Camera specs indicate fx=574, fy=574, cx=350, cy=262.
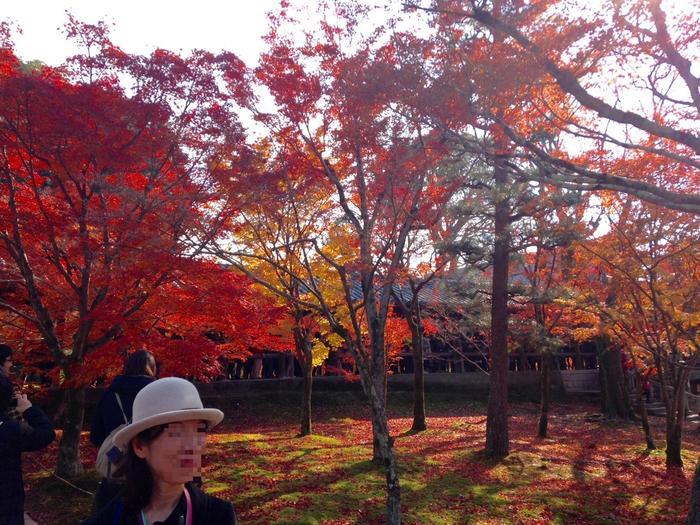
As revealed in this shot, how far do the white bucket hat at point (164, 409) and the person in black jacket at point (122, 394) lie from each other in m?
2.45

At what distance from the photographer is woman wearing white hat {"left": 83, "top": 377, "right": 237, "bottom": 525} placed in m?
1.88

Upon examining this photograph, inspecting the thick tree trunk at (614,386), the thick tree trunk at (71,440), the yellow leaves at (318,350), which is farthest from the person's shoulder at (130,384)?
the thick tree trunk at (614,386)

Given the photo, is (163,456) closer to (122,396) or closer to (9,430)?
(9,430)

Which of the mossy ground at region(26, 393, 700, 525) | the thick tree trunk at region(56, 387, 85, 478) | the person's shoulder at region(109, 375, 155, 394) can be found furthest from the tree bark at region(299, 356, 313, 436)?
the person's shoulder at region(109, 375, 155, 394)

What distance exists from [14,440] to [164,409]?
2.56 meters

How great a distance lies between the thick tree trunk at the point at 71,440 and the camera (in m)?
9.52

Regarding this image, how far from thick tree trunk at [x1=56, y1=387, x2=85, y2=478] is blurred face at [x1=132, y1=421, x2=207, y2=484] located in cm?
896

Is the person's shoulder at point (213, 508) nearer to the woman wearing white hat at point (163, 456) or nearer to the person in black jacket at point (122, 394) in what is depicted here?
the woman wearing white hat at point (163, 456)

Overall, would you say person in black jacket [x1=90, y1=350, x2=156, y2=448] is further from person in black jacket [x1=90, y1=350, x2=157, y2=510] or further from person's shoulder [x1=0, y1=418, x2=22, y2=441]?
person's shoulder [x1=0, y1=418, x2=22, y2=441]

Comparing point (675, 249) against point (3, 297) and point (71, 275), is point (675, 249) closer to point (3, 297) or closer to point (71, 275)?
point (71, 275)

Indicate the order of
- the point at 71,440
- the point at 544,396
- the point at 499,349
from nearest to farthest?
1. the point at 71,440
2. the point at 499,349
3. the point at 544,396

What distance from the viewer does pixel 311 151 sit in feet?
29.7

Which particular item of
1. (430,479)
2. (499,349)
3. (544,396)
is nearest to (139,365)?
(430,479)

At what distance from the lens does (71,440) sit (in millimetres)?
9656
